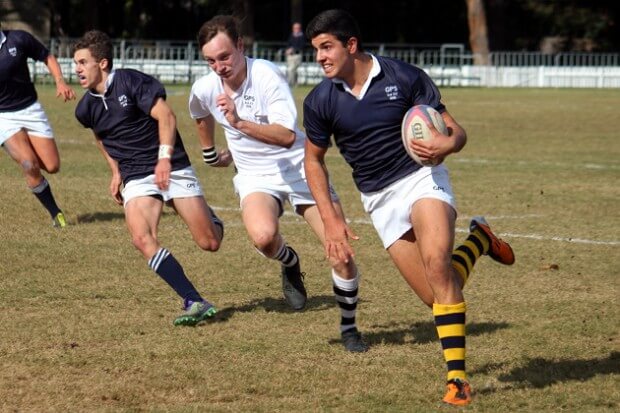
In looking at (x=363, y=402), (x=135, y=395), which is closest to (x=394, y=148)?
(x=363, y=402)

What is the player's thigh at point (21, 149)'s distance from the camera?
13.6 meters

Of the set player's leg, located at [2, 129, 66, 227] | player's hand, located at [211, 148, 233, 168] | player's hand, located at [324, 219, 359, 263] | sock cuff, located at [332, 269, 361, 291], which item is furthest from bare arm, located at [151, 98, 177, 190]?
player's leg, located at [2, 129, 66, 227]

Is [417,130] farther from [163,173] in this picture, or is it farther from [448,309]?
[163,173]

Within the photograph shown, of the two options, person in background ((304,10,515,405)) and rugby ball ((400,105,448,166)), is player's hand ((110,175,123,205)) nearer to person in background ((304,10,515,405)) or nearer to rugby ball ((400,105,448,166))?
person in background ((304,10,515,405))

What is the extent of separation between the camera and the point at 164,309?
9234 mm

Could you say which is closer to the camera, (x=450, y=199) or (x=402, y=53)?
(x=450, y=199)

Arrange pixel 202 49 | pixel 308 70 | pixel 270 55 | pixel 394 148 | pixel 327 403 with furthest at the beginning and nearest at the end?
1. pixel 270 55
2. pixel 308 70
3. pixel 202 49
4. pixel 394 148
5. pixel 327 403

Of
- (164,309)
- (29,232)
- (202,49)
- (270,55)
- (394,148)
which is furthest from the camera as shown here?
(270,55)

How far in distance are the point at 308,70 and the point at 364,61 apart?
133ft

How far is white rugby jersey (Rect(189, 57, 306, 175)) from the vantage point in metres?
8.83

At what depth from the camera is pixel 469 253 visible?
300 inches

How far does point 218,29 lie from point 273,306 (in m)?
2.12

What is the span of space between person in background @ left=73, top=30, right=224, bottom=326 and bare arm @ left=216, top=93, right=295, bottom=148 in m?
0.62

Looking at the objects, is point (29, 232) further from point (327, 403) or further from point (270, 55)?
point (270, 55)
